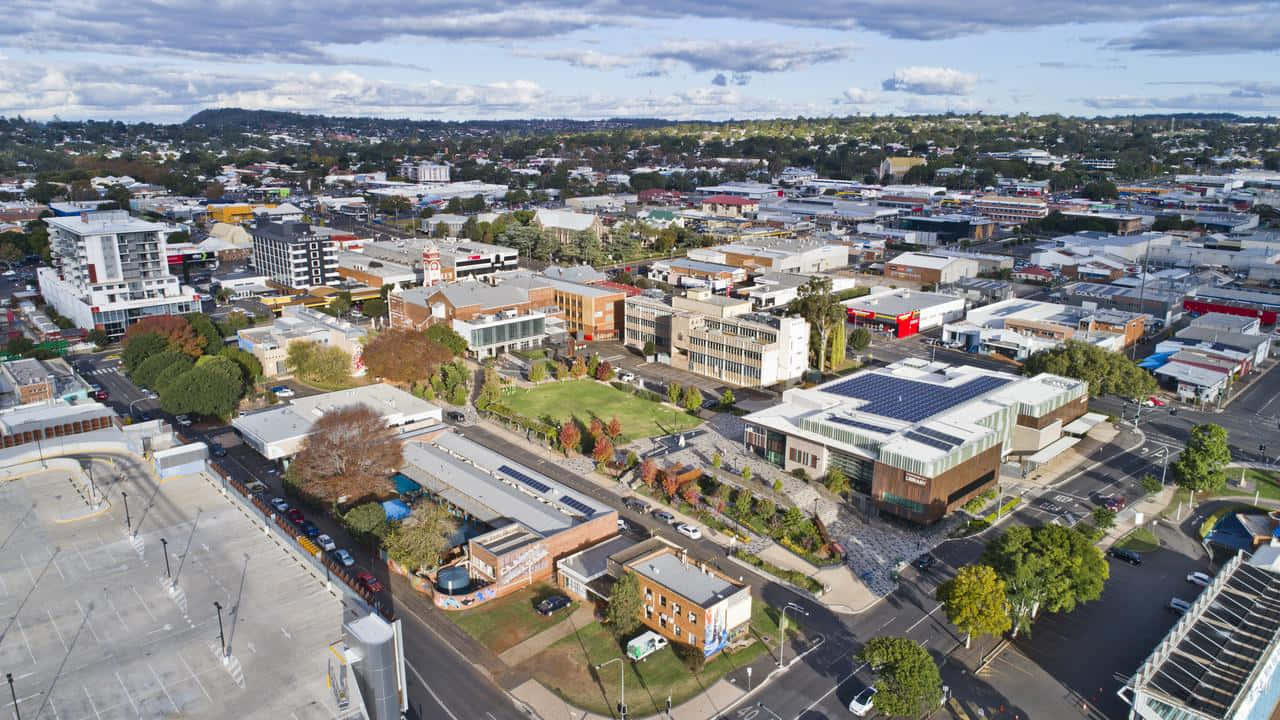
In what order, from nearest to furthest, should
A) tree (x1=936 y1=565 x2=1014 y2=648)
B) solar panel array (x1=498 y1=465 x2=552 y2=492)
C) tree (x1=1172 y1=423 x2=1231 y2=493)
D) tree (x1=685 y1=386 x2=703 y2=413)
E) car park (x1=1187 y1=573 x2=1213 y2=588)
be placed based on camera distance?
1. tree (x1=936 y1=565 x2=1014 y2=648)
2. car park (x1=1187 y1=573 x2=1213 y2=588)
3. solar panel array (x1=498 y1=465 x2=552 y2=492)
4. tree (x1=1172 y1=423 x2=1231 y2=493)
5. tree (x1=685 y1=386 x2=703 y2=413)

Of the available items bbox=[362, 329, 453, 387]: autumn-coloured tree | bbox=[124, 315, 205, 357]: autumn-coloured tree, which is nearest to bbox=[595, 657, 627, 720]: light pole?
bbox=[362, 329, 453, 387]: autumn-coloured tree

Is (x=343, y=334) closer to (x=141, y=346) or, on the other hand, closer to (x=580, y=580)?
(x=141, y=346)

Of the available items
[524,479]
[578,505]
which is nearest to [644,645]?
[578,505]

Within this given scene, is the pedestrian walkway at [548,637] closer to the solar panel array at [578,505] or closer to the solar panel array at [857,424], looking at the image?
the solar panel array at [578,505]

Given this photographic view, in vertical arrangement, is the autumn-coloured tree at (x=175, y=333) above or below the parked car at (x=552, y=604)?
above

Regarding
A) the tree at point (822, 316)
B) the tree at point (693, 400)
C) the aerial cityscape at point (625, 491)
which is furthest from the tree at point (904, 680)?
the tree at point (822, 316)

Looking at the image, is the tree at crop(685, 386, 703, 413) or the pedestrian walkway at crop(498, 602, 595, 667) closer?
the pedestrian walkway at crop(498, 602, 595, 667)

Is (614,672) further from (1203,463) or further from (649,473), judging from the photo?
(1203,463)

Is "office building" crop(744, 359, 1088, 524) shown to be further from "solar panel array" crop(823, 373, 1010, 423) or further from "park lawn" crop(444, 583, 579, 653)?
"park lawn" crop(444, 583, 579, 653)
